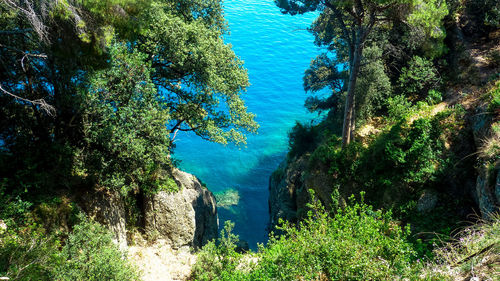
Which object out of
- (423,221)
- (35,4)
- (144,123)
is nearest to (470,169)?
(423,221)

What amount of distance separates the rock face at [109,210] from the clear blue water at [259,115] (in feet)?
33.3

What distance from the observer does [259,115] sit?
38625 mm

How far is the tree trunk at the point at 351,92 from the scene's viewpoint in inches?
632

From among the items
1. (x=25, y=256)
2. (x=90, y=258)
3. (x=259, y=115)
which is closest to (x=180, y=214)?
(x=90, y=258)

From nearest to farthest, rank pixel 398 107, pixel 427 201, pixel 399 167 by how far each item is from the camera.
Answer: pixel 427 201 → pixel 399 167 → pixel 398 107

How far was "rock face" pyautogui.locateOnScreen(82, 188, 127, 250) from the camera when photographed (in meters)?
→ 14.1

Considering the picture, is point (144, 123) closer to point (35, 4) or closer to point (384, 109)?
point (35, 4)

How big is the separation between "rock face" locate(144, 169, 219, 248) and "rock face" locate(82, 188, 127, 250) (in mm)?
1674

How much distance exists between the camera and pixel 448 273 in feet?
25.2

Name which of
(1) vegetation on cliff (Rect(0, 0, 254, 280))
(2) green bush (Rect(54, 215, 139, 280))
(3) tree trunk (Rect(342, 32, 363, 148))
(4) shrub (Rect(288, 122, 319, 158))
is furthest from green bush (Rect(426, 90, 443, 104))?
(2) green bush (Rect(54, 215, 139, 280))

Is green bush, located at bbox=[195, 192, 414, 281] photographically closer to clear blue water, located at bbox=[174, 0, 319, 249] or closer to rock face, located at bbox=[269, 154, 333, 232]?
rock face, located at bbox=[269, 154, 333, 232]

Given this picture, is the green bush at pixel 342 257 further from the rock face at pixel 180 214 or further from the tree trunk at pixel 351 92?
the tree trunk at pixel 351 92

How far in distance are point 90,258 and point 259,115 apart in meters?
29.3

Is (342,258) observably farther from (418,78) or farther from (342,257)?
(418,78)
